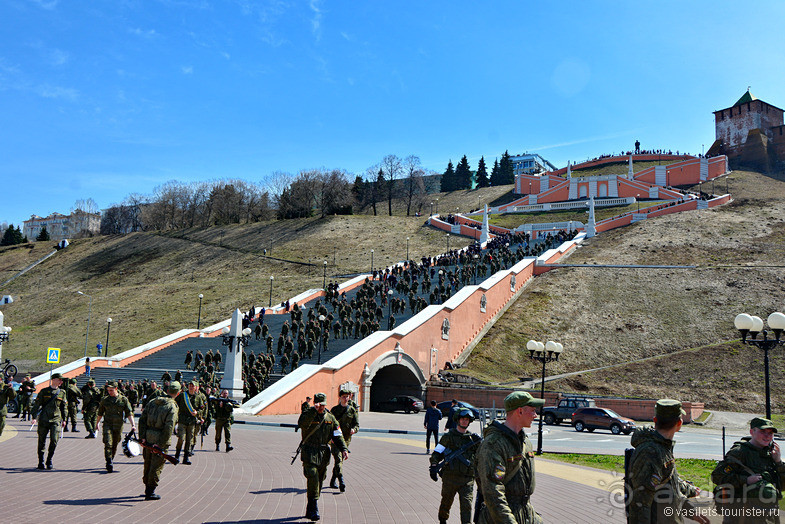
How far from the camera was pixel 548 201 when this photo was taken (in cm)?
7575

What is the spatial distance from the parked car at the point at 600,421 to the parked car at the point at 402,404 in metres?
6.51

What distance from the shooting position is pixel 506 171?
113m

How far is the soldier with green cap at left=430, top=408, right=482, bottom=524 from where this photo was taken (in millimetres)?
5688

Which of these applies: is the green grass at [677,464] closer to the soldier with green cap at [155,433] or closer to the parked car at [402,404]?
the soldier with green cap at [155,433]

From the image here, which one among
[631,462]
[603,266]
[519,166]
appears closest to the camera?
[631,462]

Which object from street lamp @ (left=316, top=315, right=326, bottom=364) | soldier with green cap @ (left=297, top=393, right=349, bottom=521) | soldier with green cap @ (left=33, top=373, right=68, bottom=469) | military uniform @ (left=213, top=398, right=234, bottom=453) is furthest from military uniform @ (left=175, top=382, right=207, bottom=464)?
street lamp @ (left=316, top=315, right=326, bottom=364)

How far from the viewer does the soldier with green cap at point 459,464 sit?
5.69 m

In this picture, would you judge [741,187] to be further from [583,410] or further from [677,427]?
[677,427]

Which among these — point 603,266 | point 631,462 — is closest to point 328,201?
point 603,266

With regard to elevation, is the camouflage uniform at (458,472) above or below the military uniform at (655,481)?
below

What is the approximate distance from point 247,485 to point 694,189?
7759cm

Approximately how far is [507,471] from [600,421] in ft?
61.1

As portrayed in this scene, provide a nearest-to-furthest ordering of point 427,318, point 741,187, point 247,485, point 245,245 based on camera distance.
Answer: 1. point 247,485
2. point 427,318
3. point 245,245
4. point 741,187

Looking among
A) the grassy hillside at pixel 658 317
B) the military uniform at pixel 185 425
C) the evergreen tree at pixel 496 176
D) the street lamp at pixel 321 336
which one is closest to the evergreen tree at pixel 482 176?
the evergreen tree at pixel 496 176
